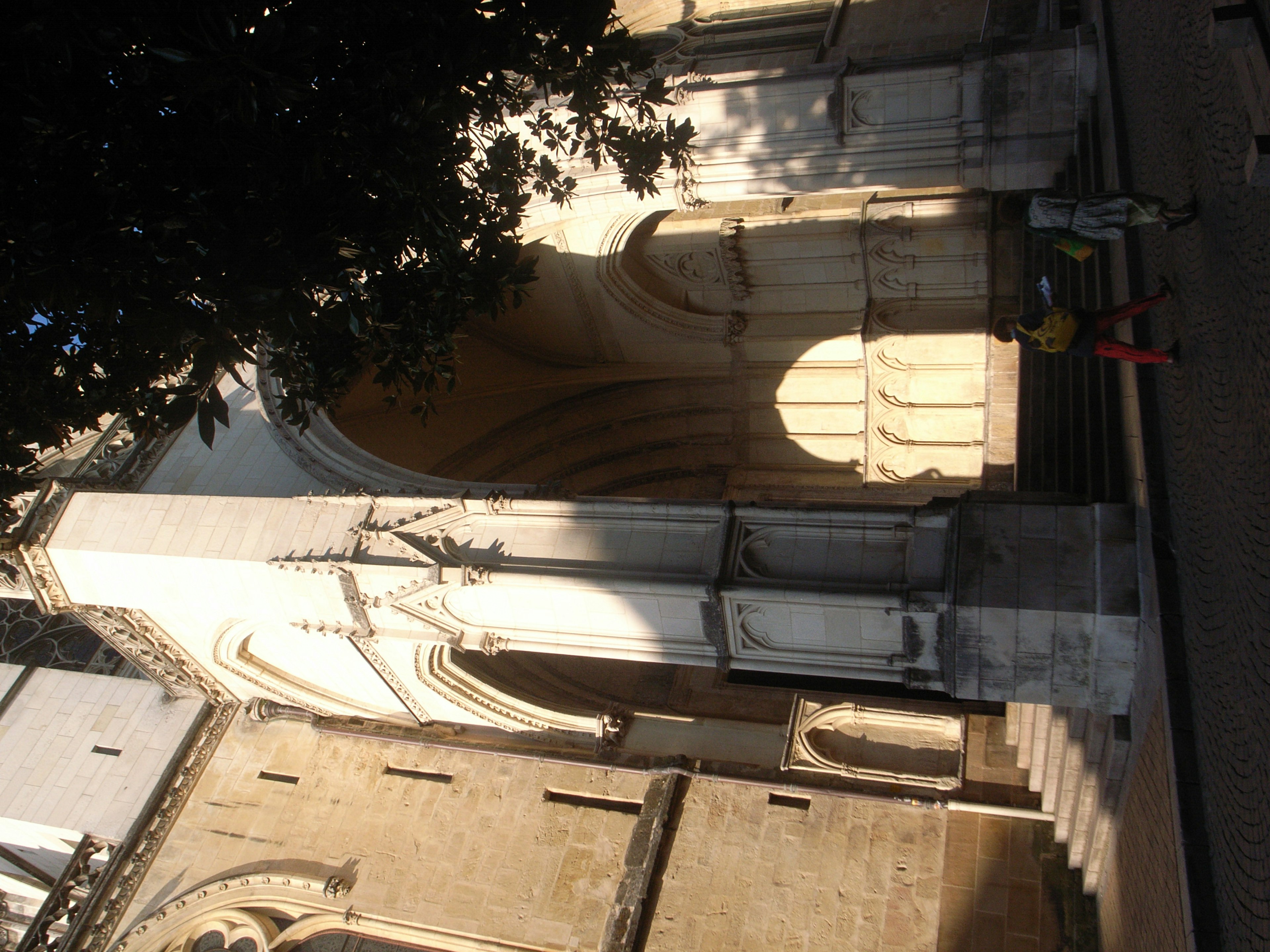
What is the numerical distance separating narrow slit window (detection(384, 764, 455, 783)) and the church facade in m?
0.07

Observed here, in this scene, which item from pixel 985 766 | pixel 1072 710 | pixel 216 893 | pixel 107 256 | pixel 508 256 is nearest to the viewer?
pixel 107 256

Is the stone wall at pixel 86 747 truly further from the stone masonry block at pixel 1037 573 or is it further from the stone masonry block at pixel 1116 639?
the stone masonry block at pixel 1116 639

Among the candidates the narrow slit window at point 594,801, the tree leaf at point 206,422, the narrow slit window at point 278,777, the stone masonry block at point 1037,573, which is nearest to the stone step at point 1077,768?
the stone masonry block at point 1037,573

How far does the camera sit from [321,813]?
967 centimetres

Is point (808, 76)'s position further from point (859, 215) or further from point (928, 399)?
point (928, 399)

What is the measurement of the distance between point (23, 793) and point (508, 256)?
9560mm

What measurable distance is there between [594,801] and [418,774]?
7.07ft

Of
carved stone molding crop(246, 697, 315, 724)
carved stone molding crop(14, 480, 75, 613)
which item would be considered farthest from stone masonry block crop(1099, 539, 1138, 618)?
carved stone molding crop(14, 480, 75, 613)

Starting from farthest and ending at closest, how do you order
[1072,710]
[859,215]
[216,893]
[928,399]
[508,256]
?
[928,399] → [859,215] → [216,893] → [1072,710] → [508,256]

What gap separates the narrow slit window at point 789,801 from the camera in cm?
837

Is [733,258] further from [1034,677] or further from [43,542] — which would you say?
[43,542]

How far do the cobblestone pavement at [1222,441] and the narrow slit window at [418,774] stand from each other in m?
7.31

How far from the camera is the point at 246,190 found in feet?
16.5

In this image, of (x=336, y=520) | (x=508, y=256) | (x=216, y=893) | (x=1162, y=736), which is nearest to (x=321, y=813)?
(x=216, y=893)
